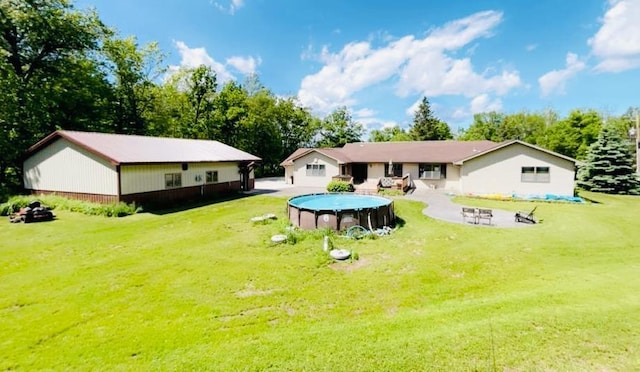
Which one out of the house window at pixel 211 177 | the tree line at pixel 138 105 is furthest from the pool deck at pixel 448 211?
the tree line at pixel 138 105

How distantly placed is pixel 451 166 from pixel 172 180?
20379 millimetres

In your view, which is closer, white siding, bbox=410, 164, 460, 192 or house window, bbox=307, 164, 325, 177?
white siding, bbox=410, 164, 460, 192

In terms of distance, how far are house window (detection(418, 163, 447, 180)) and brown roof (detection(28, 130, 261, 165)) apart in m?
14.9

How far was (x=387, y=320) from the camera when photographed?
5676mm

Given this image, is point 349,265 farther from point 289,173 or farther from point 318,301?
point 289,173

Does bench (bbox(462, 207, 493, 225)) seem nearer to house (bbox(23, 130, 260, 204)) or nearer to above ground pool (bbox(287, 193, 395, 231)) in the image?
above ground pool (bbox(287, 193, 395, 231))

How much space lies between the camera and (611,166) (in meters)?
24.1

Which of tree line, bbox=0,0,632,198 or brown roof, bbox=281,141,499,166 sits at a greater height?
tree line, bbox=0,0,632,198

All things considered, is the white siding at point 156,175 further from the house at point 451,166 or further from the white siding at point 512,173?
the white siding at point 512,173

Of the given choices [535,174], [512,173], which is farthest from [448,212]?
[535,174]

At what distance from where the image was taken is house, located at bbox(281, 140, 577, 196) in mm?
20547

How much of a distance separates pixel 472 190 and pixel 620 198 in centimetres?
973

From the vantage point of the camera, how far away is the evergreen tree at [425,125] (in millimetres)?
50728

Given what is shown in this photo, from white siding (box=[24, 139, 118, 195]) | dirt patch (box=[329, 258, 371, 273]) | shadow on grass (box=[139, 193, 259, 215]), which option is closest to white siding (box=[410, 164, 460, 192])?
shadow on grass (box=[139, 193, 259, 215])
